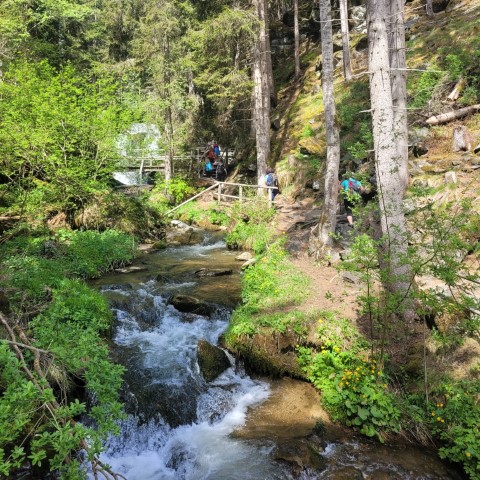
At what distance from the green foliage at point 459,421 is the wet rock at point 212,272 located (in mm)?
7063

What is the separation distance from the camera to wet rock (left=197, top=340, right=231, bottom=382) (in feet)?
24.0

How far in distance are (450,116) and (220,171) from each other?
14.8 m

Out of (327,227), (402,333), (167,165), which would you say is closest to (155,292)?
(327,227)

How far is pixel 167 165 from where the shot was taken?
2255cm

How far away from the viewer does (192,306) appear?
30.2ft

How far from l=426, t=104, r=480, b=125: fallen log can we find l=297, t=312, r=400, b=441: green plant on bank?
9062 millimetres

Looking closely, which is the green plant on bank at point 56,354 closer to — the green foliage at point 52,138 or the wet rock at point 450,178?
the green foliage at point 52,138

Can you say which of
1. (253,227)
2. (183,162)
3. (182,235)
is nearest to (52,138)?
(182,235)

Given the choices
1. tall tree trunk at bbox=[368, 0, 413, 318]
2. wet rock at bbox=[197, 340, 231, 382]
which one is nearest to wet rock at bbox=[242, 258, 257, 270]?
wet rock at bbox=[197, 340, 231, 382]

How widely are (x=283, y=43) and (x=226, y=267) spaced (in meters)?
24.6

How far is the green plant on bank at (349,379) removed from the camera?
590 cm

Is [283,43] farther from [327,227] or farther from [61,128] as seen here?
[327,227]

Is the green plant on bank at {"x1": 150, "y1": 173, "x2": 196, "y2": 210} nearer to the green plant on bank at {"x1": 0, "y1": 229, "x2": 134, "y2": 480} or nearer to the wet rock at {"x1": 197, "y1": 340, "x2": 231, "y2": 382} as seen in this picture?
the green plant on bank at {"x1": 0, "y1": 229, "x2": 134, "y2": 480}

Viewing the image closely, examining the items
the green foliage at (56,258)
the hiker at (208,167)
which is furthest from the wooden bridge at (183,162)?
the green foliage at (56,258)
